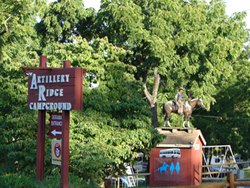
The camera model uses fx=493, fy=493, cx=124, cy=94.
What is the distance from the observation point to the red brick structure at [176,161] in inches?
1073

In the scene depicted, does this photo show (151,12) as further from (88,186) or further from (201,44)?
(88,186)

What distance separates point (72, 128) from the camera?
1634 centimetres

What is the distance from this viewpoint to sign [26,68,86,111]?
38.9 feet

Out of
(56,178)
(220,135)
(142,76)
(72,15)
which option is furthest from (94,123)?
(220,135)

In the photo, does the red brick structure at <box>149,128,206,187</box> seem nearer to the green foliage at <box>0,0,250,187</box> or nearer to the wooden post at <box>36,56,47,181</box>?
the green foliage at <box>0,0,250,187</box>

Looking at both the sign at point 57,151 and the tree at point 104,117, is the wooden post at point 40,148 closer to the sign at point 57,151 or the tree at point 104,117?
the sign at point 57,151

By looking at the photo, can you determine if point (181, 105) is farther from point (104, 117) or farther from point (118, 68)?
point (104, 117)

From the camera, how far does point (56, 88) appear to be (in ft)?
40.3

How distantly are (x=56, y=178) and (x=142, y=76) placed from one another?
19138 mm

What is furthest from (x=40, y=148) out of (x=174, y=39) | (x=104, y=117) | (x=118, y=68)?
(x=174, y=39)

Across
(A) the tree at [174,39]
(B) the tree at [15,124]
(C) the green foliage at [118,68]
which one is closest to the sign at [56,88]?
(C) the green foliage at [118,68]

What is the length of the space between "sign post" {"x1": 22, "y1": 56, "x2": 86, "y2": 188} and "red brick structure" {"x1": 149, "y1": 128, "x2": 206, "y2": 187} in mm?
14886

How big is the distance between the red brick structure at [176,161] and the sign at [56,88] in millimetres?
14987

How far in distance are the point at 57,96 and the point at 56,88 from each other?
207mm
